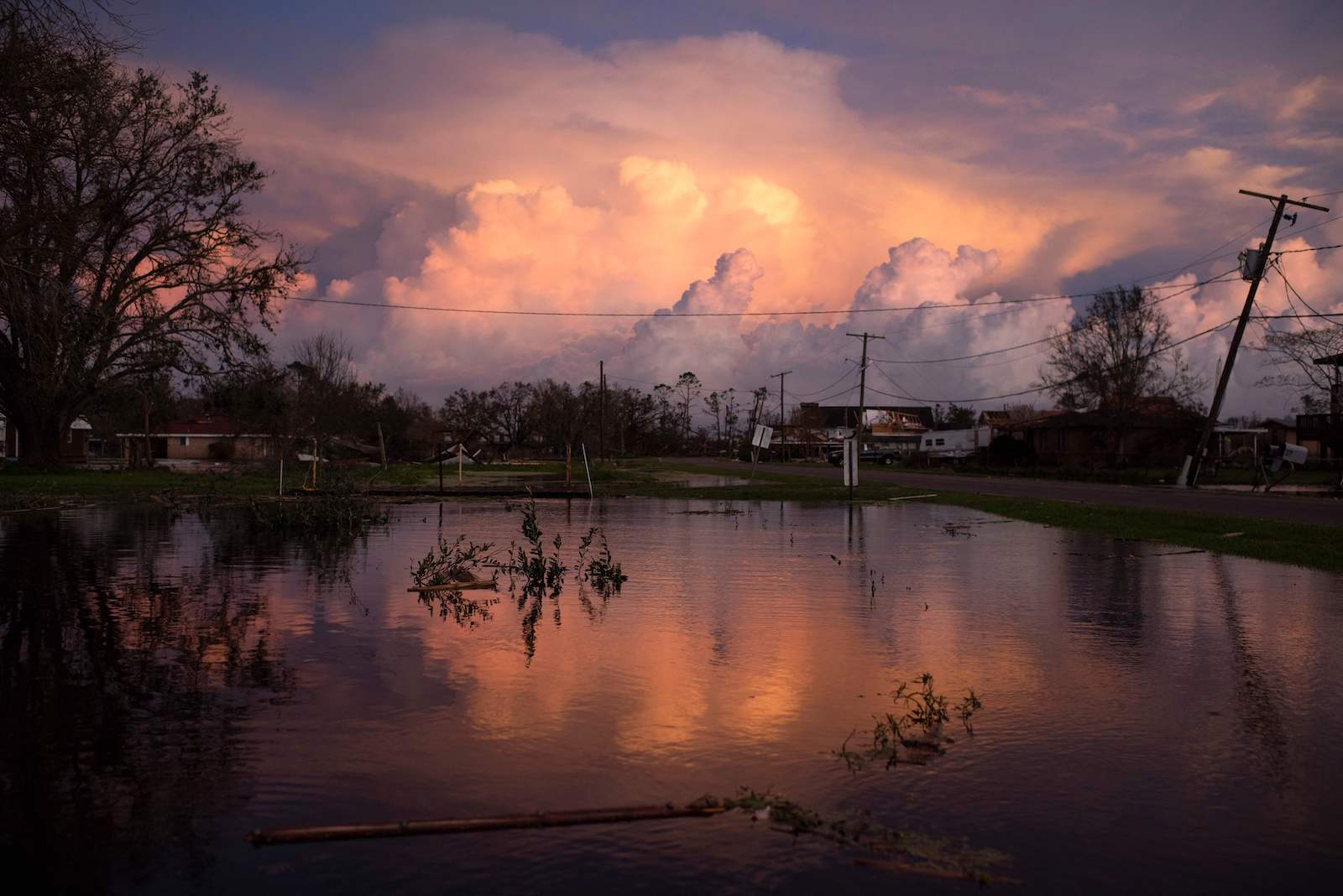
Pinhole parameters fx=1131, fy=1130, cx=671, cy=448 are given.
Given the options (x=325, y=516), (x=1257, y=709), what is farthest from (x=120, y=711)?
(x=325, y=516)

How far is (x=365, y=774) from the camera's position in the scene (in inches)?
231

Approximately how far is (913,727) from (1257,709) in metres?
2.40

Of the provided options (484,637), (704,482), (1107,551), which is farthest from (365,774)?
(704,482)

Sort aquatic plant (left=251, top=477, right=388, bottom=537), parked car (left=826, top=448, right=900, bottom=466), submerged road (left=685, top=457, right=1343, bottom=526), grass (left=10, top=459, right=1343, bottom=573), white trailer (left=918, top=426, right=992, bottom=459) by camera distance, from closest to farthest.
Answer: grass (left=10, top=459, right=1343, bottom=573), aquatic plant (left=251, top=477, right=388, bottom=537), submerged road (left=685, top=457, right=1343, bottom=526), white trailer (left=918, top=426, right=992, bottom=459), parked car (left=826, top=448, right=900, bottom=466)

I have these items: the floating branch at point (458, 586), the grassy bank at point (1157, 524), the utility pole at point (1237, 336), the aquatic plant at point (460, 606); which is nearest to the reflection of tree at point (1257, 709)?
the aquatic plant at point (460, 606)

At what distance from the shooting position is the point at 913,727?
6.89 meters

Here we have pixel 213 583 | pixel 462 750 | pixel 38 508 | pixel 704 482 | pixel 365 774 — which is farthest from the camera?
pixel 704 482

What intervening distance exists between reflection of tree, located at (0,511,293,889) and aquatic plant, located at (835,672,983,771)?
11.1ft

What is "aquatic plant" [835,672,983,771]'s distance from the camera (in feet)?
20.6

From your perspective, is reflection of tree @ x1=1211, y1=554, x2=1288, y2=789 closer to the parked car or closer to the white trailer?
the white trailer

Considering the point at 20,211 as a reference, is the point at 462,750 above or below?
below

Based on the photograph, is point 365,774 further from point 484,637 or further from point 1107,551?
point 1107,551

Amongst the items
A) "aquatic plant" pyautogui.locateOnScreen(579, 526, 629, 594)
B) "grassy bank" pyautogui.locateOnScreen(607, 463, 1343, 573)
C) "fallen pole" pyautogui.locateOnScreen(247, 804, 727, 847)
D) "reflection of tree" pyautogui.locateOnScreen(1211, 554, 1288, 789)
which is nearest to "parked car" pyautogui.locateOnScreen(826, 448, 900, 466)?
"grassy bank" pyautogui.locateOnScreen(607, 463, 1343, 573)

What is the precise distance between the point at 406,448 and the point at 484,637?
251 ft
